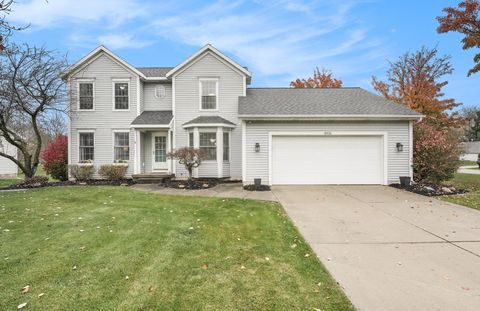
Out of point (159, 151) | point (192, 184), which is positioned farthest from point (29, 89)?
point (192, 184)

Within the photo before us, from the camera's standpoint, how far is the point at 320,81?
2762cm

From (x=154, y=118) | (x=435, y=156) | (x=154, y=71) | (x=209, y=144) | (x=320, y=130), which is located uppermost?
(x=154, y=71)

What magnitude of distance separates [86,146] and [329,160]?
1289cm

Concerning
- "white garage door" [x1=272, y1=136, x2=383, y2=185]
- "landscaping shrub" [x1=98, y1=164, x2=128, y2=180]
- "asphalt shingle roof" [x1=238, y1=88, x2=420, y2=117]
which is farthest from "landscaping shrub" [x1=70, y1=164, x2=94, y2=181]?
"white garage door" [x1=272, y1=136, x2=383, y2=185]

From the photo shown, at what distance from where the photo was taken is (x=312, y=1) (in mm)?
12086

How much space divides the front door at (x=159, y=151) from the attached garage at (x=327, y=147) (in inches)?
204

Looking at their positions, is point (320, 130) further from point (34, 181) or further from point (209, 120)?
point (34, 181)

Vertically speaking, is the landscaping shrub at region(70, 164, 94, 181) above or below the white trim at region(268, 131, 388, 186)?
below

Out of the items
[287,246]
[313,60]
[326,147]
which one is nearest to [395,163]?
[326,147]

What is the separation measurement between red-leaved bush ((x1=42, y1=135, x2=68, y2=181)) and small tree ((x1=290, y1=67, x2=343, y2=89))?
21.7m

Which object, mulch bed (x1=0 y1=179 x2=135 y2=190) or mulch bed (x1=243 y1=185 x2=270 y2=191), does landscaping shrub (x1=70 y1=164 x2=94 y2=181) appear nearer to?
mulch bed (x1=0 y1=179 x2=135 y2=190)

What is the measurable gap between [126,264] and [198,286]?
1.34 meters

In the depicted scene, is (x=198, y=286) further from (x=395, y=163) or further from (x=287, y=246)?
(x=395, y=163)

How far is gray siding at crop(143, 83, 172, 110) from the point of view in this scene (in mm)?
15078
